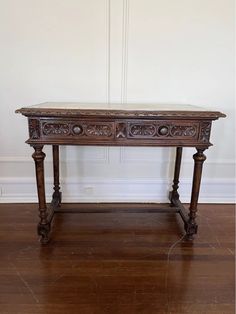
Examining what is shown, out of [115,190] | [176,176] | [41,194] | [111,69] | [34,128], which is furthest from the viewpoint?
[115,190]

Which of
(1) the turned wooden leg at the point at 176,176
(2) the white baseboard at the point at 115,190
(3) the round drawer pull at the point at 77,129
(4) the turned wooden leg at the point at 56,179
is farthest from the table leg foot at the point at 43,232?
(1) the turned wooden leg at the point at 176,176

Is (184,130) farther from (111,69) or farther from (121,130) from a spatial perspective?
(111,69)

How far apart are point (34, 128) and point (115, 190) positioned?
3.38 ft

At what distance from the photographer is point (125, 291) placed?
51.8 inches

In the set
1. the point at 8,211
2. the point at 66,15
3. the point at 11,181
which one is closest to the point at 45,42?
the point at 66,15

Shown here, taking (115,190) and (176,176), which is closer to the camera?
(176,176)

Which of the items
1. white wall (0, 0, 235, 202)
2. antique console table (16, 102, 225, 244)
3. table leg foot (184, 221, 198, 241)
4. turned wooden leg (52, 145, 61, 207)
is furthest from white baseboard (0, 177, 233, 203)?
antique console table (16, 102, 225, 244)

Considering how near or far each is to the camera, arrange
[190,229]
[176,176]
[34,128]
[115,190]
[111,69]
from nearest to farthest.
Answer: [34,128] → [190,229] → [111,69] → [176,176] → [115,190]

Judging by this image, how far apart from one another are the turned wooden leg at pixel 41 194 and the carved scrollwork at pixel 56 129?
0.11 meters

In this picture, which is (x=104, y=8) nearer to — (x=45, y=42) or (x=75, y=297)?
(x=45, y=42)

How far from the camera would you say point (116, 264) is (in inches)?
59.6

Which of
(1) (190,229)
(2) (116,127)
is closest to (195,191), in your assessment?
(1) (190,229)

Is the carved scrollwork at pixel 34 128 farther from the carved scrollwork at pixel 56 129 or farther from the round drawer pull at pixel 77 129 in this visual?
the round drawer pull at pixel 77 129

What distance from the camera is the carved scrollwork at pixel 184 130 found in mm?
1497
